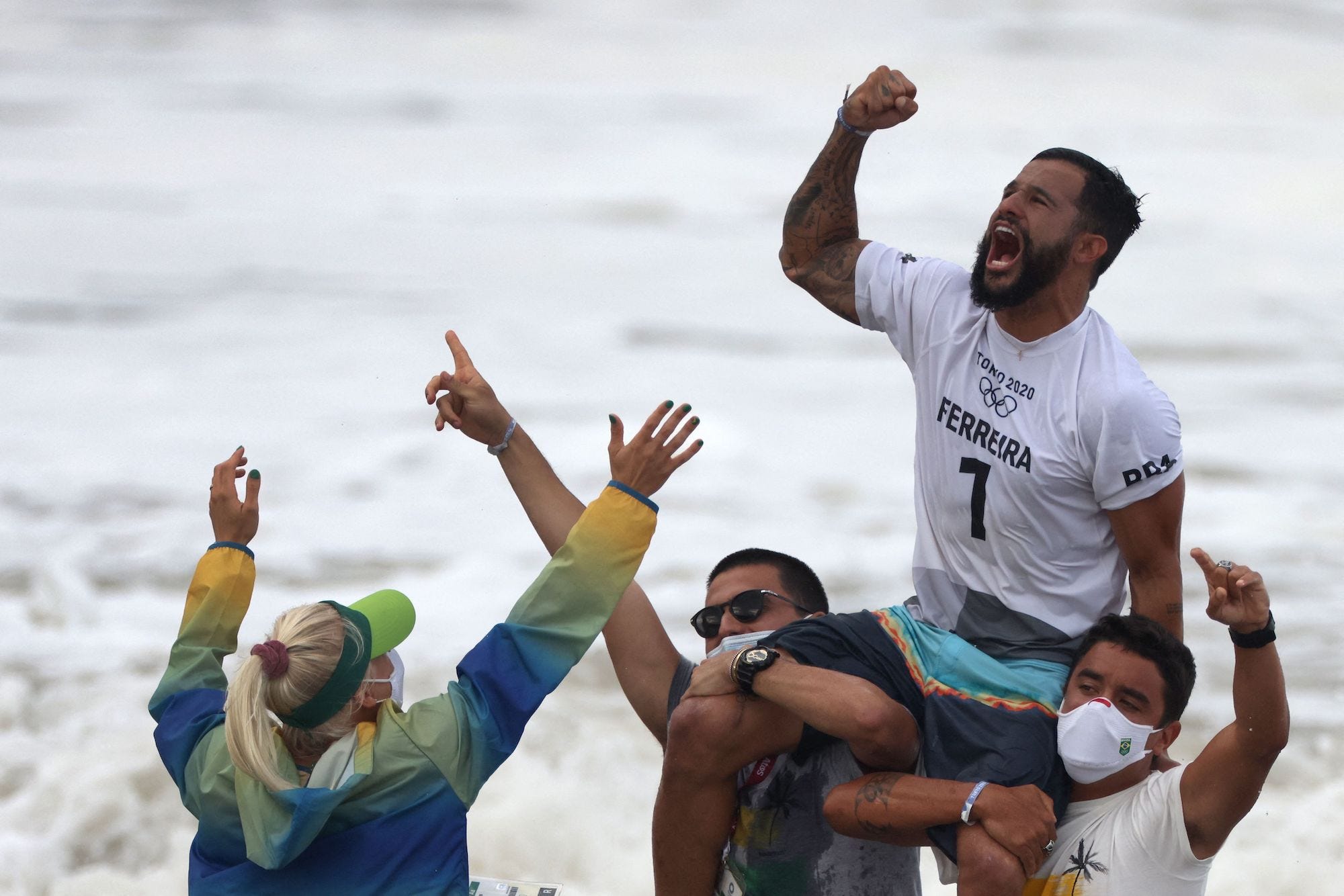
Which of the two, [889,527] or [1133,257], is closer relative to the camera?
[889,527]

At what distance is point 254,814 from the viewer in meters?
2.42

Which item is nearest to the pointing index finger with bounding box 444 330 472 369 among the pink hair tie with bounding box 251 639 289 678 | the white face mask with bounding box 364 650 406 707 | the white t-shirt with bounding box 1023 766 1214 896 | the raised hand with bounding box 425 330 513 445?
the raised hand with bounding box 425 330 513 445

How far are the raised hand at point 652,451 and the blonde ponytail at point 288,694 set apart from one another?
1.81 feet

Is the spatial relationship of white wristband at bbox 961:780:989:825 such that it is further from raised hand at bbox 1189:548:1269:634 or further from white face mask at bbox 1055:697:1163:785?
raised hand at bbox 1189:548:1269:634

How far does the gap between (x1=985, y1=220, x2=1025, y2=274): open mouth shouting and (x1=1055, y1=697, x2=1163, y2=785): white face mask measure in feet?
2.75

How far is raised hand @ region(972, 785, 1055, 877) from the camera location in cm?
267

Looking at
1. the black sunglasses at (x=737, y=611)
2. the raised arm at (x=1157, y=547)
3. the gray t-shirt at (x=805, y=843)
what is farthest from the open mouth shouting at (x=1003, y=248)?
the gray t-shirt at (x=805, y=843)

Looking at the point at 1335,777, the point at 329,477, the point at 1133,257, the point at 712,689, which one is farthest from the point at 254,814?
the point at 1133,257

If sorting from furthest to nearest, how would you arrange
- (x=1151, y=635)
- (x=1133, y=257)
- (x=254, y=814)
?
(x=1133, y=257) → (x=1151, y=635) → (x=254, y=814)

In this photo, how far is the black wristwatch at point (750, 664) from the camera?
2879 mm

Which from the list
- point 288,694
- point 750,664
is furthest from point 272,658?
point 750,664

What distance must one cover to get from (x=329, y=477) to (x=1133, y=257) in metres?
5.19

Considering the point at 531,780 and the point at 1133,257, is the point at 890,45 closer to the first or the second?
the point at 1133,257

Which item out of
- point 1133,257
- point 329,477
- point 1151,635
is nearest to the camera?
point 1151,635
